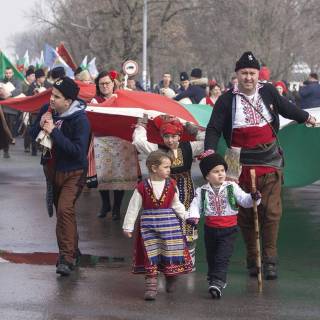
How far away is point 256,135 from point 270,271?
1060 millimetres

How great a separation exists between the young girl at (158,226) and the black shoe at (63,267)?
29.8 inches

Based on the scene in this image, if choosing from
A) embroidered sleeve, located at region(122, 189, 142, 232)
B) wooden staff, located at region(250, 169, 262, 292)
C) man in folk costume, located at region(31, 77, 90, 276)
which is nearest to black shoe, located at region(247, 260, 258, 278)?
wooden staff, located at region(250, 169, 262, 292)

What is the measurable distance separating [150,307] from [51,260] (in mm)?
1971

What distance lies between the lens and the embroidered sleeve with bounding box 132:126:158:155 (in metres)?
9.15

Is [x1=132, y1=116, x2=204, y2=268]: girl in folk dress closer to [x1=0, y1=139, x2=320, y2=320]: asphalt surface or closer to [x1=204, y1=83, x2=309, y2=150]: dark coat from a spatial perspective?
[x1=204, y1=83, x2=309, y2=150]: dark coat

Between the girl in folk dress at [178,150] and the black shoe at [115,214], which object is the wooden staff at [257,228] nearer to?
the girl in folk dress at [178,150]

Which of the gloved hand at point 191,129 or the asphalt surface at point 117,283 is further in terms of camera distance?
the gloved hand at point 191,129

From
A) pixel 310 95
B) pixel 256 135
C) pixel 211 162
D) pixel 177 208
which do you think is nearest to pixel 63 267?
pixel 177 208

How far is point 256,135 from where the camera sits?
8641 millimetres

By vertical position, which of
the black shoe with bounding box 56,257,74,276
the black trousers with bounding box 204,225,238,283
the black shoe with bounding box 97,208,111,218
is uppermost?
the black trousers with bounding box 204,225,238,283

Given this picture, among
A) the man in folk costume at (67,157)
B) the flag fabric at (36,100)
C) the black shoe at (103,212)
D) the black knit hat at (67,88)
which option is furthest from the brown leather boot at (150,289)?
the flag fabric at (36,100)

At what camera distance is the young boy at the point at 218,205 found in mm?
8078

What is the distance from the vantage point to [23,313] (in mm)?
7281

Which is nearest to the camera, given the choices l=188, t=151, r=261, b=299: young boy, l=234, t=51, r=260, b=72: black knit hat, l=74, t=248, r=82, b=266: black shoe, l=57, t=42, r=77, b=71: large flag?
l=188, t=151, r=261, b=299: young boy
